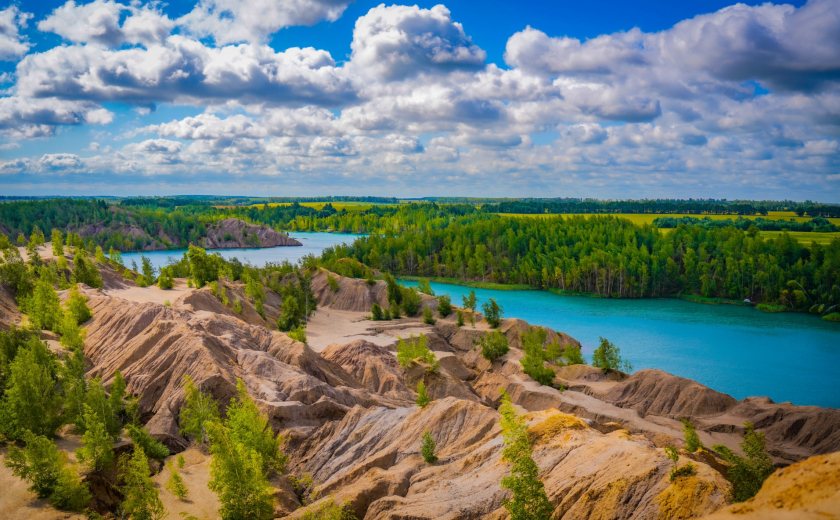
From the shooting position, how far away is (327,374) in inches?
1561

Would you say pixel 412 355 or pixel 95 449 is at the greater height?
pixel 95 449

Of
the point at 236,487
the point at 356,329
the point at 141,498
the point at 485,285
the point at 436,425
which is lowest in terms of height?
the point at 485,285

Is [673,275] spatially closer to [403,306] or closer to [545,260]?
[545,260]

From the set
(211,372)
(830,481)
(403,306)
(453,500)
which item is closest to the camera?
(830,481)

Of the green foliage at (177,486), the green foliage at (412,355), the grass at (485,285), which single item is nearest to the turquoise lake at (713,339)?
the grass at (485,285)

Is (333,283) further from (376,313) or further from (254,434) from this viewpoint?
(254,434)

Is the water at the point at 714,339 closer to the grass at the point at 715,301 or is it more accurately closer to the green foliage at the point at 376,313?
the grass at the point at 715,301

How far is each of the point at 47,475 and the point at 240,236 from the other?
600ft

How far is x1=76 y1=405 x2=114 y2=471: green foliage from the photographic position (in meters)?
22.0

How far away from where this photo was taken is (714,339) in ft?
230

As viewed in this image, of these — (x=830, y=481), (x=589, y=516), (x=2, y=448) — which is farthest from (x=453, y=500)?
(x=2, y=448)

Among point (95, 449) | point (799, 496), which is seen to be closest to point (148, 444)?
point (95, 449)

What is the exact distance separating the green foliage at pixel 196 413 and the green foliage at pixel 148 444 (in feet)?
5.39

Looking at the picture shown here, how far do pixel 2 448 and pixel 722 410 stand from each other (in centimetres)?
4782
